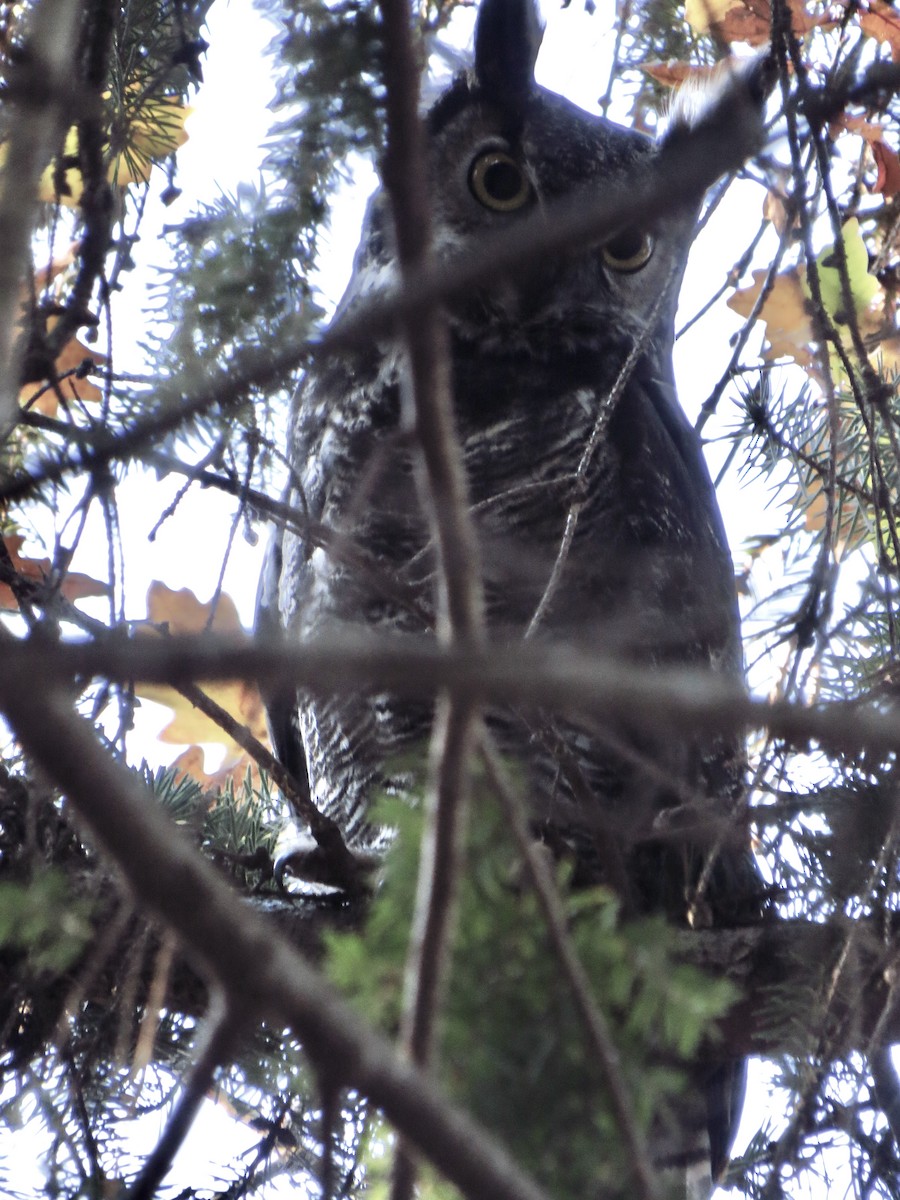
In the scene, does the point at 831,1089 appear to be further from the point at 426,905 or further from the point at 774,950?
the point at 426,905

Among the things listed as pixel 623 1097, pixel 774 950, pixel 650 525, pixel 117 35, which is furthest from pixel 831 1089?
pixel 117 35

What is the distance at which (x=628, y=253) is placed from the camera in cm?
203

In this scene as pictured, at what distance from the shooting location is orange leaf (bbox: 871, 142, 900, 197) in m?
1.60

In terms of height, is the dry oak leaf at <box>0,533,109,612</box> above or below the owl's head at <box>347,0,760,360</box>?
below

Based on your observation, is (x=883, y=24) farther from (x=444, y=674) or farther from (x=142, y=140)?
(x=444, y=674)

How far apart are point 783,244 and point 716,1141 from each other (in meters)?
1.03

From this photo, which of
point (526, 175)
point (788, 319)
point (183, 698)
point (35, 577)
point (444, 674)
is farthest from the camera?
point (526, 175)

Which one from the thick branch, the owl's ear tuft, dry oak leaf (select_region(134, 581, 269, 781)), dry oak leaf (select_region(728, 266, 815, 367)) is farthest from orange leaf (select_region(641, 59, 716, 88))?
the thick branch

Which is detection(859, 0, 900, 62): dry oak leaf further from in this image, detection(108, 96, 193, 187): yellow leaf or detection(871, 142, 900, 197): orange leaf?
detection(108, 96, 193, 187): yellow leaf

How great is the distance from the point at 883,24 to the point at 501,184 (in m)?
0.65

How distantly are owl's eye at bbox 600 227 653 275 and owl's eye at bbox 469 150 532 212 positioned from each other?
6.6 inches

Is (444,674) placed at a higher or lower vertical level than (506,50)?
lower

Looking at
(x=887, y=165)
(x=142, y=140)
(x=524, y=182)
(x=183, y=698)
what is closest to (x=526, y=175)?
(x=524, y=182)

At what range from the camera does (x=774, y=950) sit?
118cm
